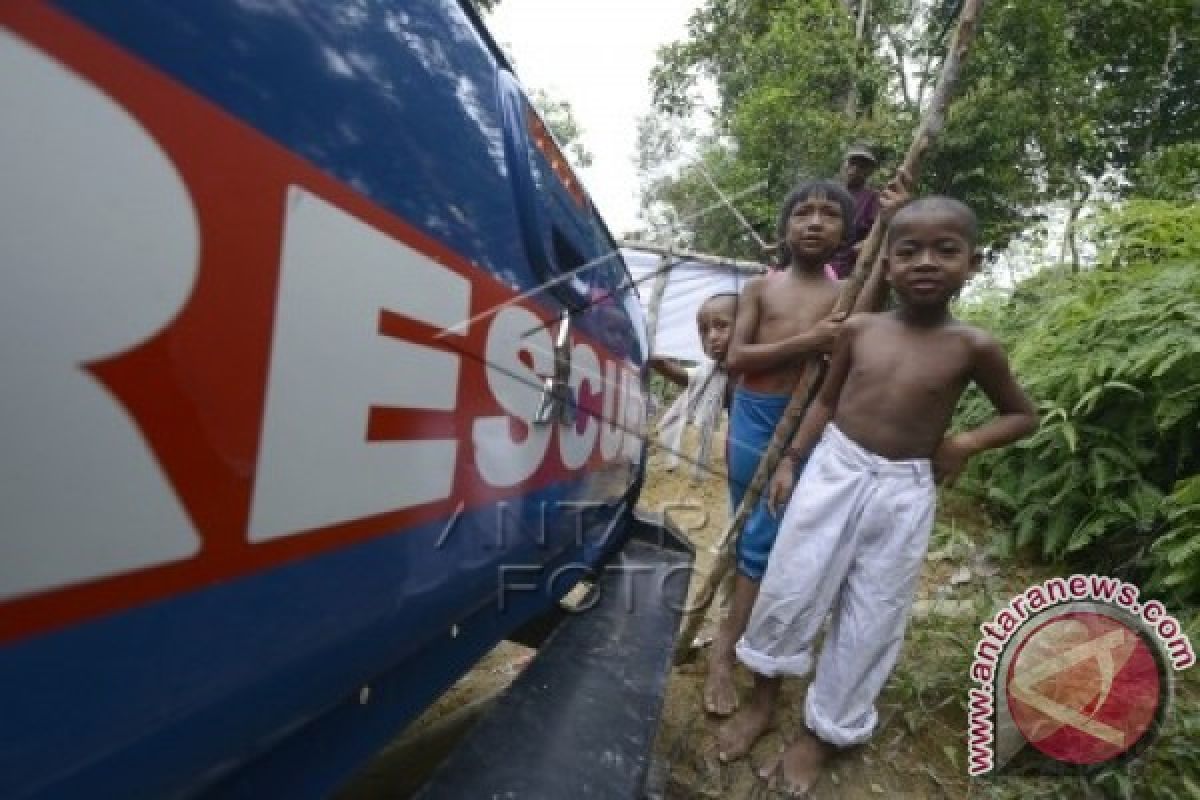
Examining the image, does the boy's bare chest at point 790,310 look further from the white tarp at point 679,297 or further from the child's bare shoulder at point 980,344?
the white tarp at point 679,297

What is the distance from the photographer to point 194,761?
54 centimetres

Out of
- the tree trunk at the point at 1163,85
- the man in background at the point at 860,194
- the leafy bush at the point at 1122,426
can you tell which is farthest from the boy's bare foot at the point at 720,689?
the tree trunk at the point at 1163,85

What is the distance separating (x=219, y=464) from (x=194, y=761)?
0.25 m

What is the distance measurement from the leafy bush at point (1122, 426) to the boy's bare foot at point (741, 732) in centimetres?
175

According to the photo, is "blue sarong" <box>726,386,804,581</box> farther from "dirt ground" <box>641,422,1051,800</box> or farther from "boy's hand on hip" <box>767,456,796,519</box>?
"dirt ground" <box>641,422,1051,800</box>

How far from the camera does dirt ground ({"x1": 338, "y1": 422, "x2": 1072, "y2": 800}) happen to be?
146 centimetres

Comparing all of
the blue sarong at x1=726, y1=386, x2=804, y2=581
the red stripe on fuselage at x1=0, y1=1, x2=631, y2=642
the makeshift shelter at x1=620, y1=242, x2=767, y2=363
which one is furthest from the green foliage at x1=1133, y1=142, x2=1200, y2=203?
the red stripe on fuselage at x1=0, y1=1, x2=631, y2=642

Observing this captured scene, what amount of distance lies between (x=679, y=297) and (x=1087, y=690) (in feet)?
22.2

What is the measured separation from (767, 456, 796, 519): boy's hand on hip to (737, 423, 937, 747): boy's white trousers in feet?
0.43

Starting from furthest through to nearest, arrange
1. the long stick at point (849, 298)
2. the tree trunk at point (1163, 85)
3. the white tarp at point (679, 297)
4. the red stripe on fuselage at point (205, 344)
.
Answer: the tree trunk at point (1163, 85), the white tarp at point (679, 297), the long stick at point (849, 298), the red stripe on fuselage at point (205, 344)

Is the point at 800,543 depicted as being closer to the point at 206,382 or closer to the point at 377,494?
the point at 377,494

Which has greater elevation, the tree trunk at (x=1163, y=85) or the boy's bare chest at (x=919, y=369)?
the tree trunk at (x=1163, y=85)

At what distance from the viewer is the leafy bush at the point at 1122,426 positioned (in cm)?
267

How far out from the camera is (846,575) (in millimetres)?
1620
